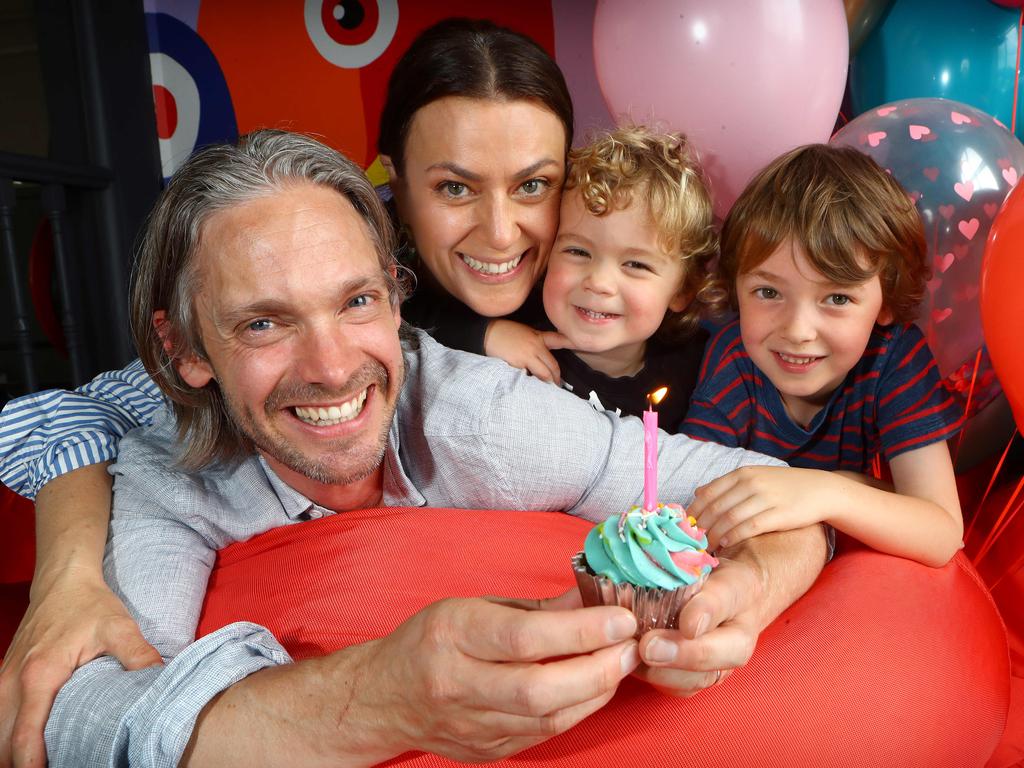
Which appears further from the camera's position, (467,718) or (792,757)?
(792,757)

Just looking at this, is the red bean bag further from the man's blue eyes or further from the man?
the man's blue eyes

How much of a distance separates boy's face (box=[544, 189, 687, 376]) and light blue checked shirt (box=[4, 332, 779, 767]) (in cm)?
39

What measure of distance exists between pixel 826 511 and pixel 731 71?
1.19 metres

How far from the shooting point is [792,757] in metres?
1.33

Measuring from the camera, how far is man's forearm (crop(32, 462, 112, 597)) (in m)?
1.66

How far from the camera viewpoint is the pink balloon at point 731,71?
2.29m

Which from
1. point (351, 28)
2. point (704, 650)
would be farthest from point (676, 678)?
point (351, 28)

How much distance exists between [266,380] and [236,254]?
23 cm

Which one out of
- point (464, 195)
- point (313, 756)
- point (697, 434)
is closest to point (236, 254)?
point (464, 195)

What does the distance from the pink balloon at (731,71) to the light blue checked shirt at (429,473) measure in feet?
2.92

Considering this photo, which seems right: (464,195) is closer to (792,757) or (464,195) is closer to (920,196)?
(920,196)

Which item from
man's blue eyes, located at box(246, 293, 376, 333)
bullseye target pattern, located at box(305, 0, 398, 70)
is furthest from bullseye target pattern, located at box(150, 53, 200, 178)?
man's blue eyes, located at box(246, 293, 376, 333)

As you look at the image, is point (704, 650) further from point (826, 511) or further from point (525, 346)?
point (525, 346)

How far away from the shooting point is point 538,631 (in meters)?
1.06
